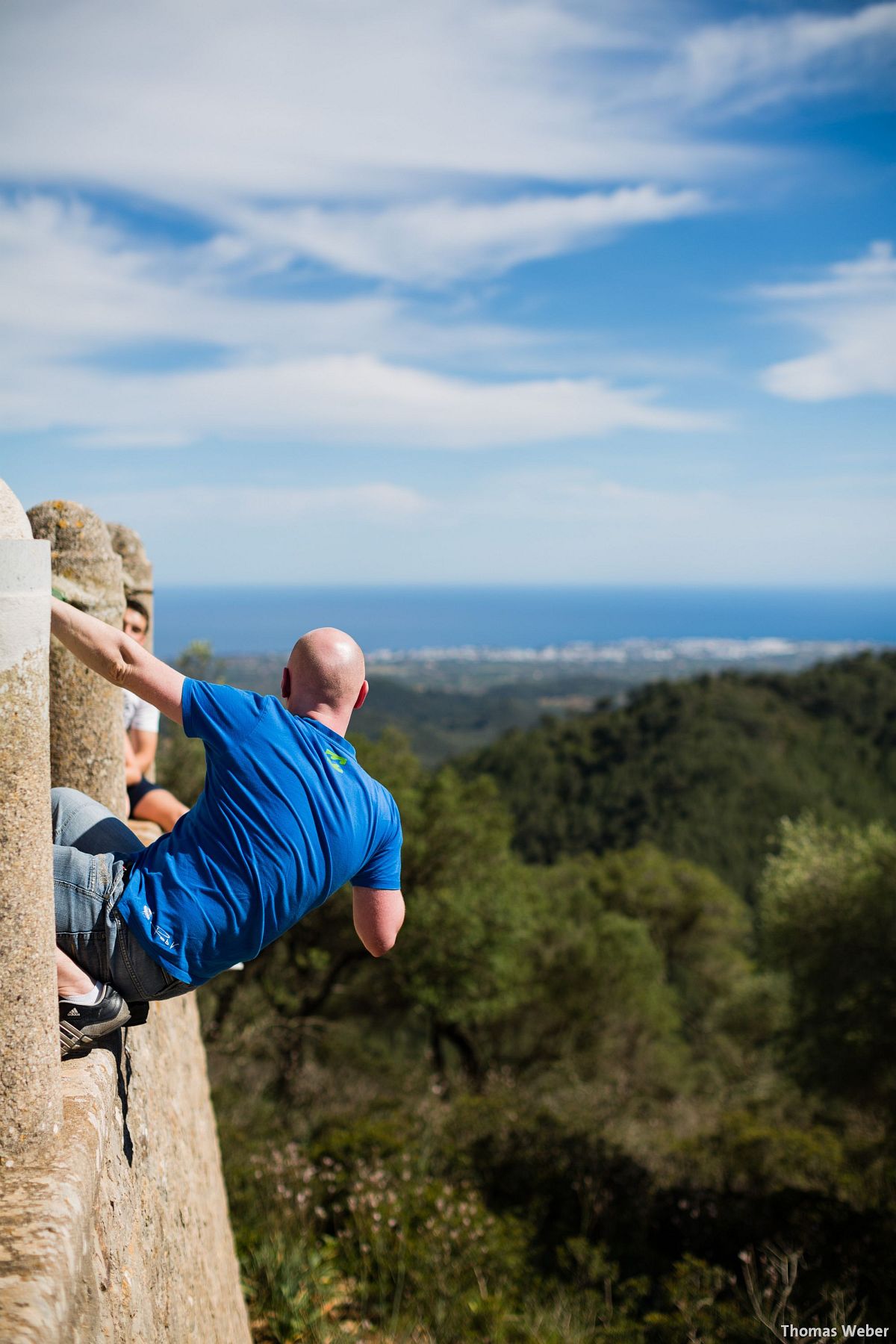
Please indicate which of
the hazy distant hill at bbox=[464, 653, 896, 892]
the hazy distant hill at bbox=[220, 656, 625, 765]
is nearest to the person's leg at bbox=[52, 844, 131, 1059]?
the hazy distant hill at bbox=[464, 653, 896, 892]

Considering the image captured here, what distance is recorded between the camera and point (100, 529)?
4250 mm

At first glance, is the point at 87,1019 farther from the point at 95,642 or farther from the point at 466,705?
Result: the point at 466,705

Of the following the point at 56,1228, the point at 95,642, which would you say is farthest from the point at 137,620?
the point at 56,1228

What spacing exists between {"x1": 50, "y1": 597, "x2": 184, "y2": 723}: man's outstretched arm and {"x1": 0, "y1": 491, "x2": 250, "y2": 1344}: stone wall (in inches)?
11.4

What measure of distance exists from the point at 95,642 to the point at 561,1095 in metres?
18.8

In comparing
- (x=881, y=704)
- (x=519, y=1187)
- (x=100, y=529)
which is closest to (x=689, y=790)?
(x=881, y=704)

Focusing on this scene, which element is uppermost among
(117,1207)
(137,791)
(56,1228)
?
(137,791)

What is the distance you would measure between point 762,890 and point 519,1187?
13646 mm

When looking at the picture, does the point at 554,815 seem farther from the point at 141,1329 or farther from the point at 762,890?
the point at 141,1329

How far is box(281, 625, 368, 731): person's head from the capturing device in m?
3.04

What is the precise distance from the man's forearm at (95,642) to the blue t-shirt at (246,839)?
21 centimetres

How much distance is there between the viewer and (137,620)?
220 inches

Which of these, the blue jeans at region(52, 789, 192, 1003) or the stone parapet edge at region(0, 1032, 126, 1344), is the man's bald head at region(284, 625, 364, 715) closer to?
the blue jeans at region(52, 789, 192, 1003)

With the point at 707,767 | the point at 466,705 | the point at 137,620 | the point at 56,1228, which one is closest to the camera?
the point at 56,1228
